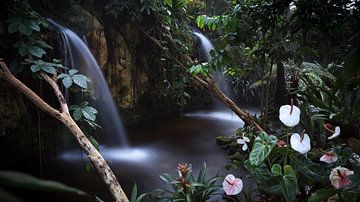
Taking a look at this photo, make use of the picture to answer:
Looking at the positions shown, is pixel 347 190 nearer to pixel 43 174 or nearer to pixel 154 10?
pixel 43 174

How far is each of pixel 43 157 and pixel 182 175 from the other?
231cm

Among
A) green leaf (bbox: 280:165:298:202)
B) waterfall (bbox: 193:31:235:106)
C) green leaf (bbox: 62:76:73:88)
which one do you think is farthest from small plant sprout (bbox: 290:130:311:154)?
waterfall (bbox: 193:31:235:106)

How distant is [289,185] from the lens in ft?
4.88

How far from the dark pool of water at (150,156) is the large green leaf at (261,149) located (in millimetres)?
1328

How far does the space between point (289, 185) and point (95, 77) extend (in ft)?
10.2

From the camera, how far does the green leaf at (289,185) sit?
4.77 feet

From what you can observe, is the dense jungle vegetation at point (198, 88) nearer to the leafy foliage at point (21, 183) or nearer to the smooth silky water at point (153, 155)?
the leafy foliage at point (21, 183)

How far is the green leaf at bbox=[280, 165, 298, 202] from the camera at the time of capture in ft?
4.77

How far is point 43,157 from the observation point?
3383 mm

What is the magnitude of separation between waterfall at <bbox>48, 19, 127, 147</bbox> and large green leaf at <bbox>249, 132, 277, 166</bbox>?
8.37 ft

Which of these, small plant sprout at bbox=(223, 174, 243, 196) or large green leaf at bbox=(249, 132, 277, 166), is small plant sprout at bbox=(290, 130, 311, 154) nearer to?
large green leaf at bbox=(249, 132, 277, 166)

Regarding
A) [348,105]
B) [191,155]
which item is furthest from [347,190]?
[191,155]

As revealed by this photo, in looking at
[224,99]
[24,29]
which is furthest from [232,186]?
[24,29]

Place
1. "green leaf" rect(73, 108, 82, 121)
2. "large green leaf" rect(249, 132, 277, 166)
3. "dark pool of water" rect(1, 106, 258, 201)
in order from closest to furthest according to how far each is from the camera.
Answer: "large green leaf" rect(249, 132, 277, 166) < "green leaf" rect(73, 108, 82, 121) < "dark pool of water" rect(1, 106, 258, 201)
